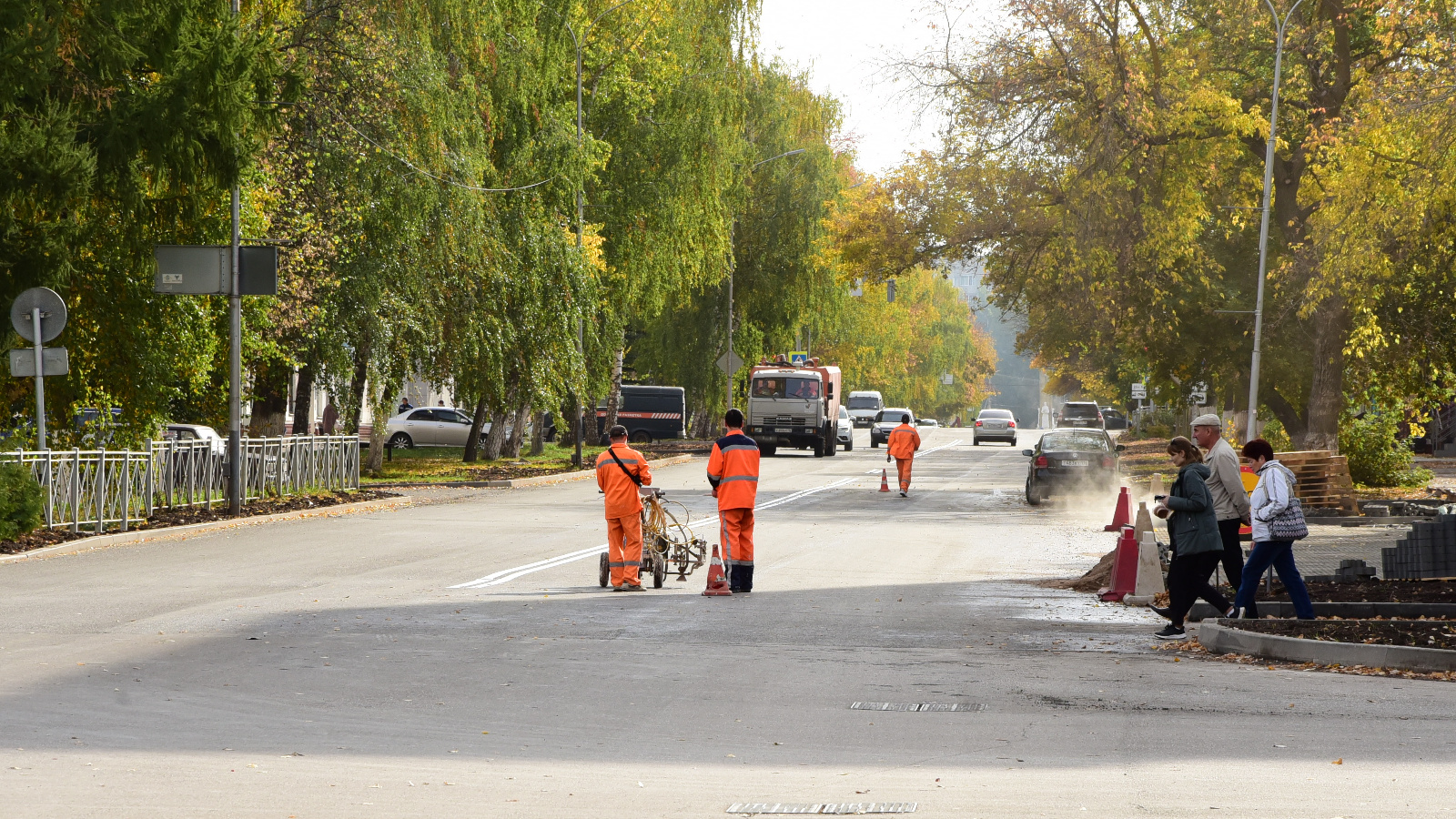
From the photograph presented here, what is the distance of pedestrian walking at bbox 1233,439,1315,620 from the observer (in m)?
12.5

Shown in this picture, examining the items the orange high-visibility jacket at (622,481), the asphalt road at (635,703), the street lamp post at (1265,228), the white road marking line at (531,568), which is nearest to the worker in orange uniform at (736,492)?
the asphalt road at (635,703)

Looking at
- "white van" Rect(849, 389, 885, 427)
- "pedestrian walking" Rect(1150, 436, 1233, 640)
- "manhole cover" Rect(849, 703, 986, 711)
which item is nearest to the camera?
"manhole cover" Rect(849, 703, 986, 711)

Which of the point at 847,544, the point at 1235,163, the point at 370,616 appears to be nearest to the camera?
the point at 370,616

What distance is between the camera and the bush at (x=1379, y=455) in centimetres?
3259

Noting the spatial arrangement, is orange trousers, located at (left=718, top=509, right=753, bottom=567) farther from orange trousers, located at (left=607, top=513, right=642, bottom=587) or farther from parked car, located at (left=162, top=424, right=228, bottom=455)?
parked car, located at (left=162, top=424, right=228, bottom=455)

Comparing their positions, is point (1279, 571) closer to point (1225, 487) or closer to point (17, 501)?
point (1225, 487)

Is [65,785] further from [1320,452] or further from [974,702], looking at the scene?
[1320,452]

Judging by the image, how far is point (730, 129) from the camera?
44438mm

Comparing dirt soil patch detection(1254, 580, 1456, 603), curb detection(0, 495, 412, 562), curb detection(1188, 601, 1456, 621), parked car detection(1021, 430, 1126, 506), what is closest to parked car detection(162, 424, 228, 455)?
curb detection(0, 495, 412, 562)

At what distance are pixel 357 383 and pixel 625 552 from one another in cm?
1616

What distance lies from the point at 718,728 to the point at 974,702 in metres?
1.73

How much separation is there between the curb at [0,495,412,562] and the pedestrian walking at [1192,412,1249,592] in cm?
1200

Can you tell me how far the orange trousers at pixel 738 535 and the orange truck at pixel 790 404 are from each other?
36.7 meters

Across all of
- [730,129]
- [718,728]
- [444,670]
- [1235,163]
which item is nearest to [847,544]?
[444,670]
